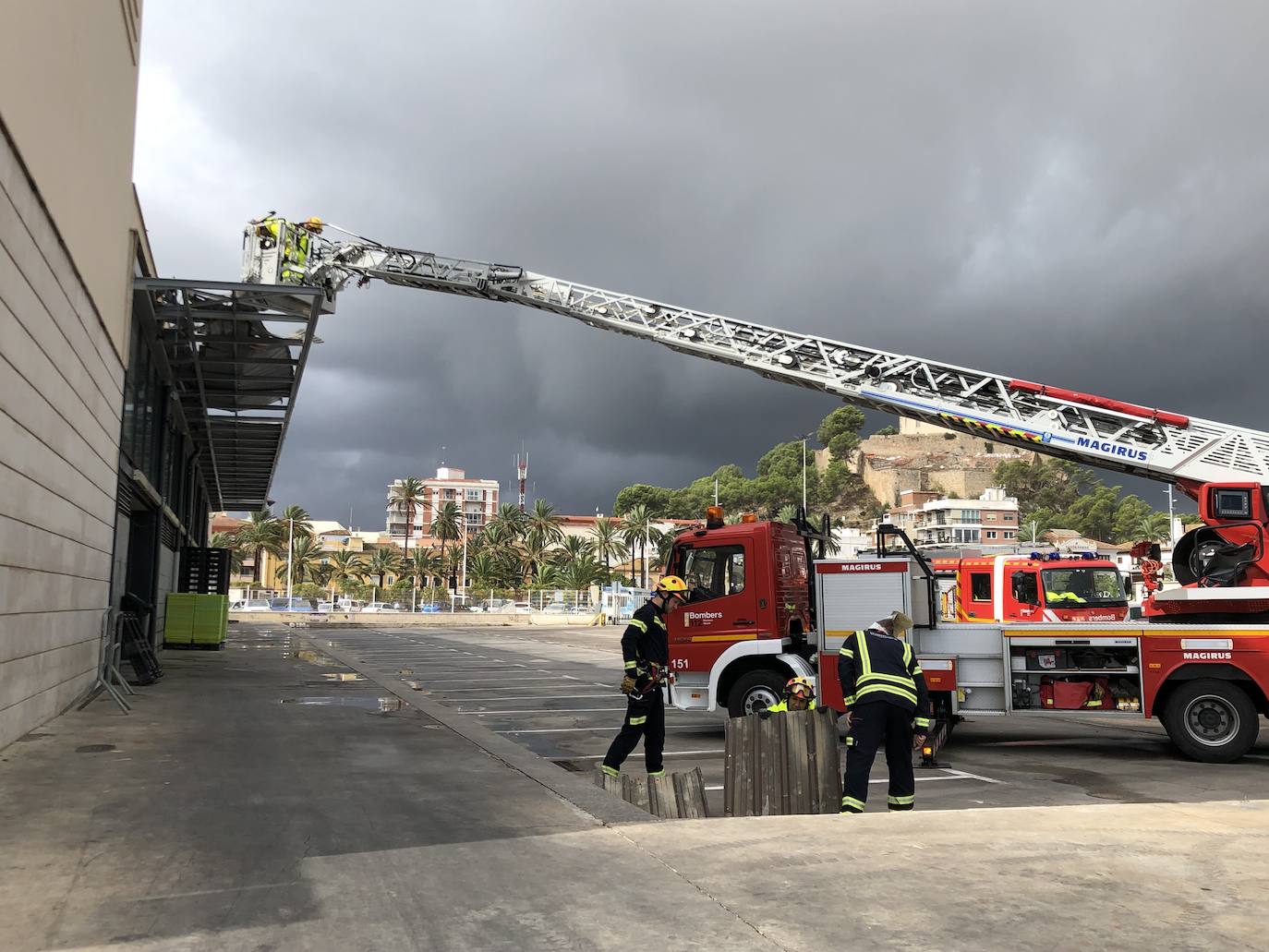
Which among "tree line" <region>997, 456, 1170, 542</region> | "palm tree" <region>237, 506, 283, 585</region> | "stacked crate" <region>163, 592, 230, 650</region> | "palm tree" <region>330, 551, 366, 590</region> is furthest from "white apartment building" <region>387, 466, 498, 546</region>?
"stacked crate" <region>163, 592, 230, 650</region>

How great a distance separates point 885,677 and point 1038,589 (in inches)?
439

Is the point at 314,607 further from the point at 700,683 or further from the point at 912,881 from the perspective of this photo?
the point at 912,881

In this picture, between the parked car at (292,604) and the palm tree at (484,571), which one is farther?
the palm tree at (484,571)

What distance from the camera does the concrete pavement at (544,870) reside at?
3.68 m

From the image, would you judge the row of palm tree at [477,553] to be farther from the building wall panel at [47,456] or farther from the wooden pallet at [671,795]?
the wooden pallet at [671,795]

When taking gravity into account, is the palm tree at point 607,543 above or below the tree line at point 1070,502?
below

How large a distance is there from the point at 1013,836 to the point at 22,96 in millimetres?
9151

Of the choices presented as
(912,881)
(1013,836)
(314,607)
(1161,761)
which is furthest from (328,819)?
(314,607)

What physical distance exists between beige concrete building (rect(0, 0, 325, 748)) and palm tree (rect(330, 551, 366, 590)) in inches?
3104

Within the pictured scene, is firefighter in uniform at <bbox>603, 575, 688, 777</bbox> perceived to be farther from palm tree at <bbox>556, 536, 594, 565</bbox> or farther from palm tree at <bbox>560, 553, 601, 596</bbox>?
palm tree at <bbox>556, 536, 594, 565</bbox>

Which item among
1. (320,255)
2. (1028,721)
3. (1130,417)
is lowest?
(1028,721)

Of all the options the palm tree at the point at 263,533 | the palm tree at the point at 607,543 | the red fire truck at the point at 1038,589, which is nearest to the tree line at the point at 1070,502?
the palm tree at the point at 607,543

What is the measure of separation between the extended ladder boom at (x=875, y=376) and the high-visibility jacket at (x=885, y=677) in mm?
6609

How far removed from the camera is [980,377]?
12.8 m
